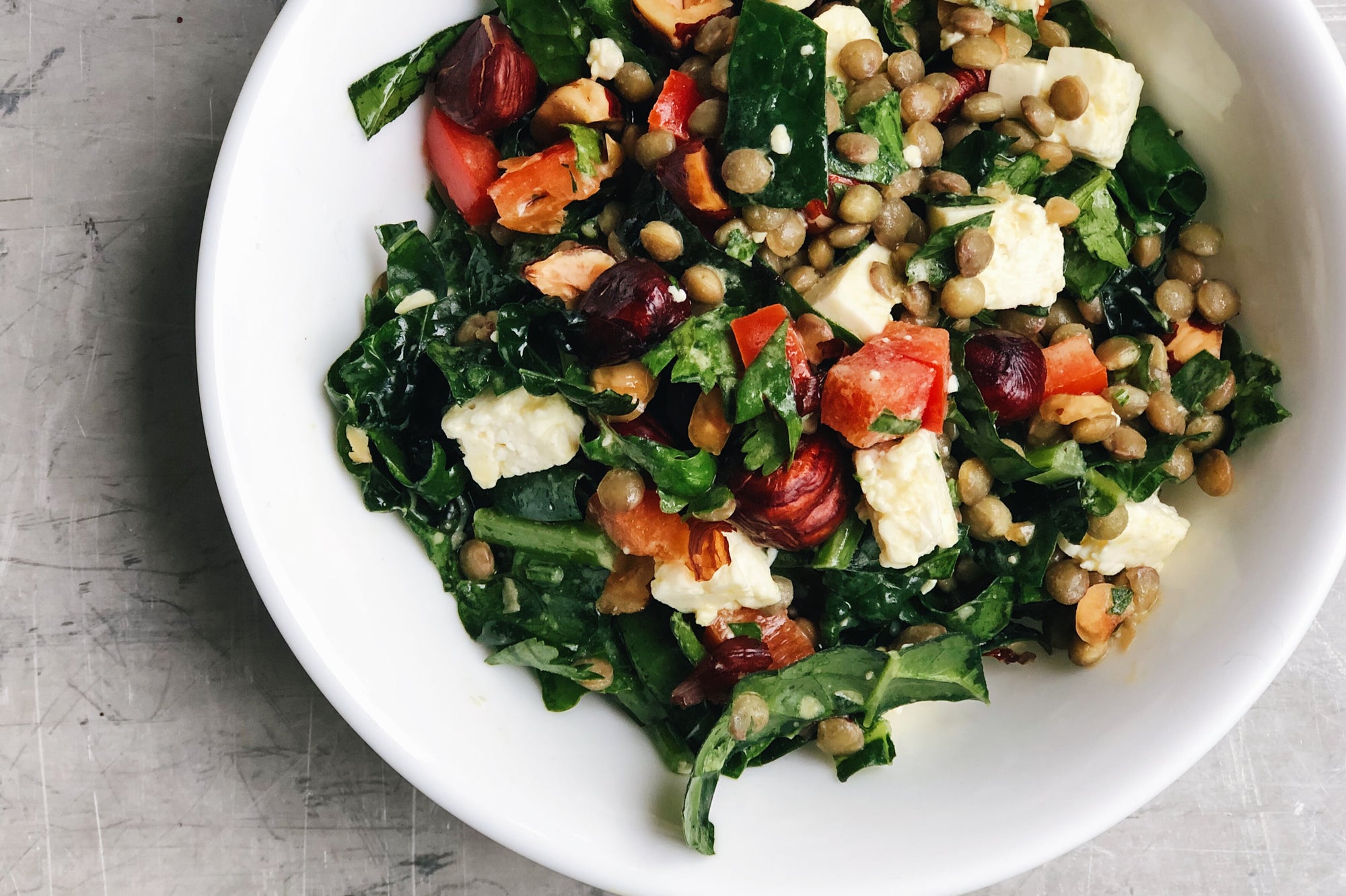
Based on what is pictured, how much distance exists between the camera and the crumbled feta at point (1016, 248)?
2312 mm

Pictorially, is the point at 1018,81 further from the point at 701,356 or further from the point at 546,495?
the point at 546,495

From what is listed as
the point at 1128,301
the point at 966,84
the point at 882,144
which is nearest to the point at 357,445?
the point at 882,144

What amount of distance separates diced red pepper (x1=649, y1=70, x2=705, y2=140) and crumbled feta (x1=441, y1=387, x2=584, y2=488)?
26.5 inches

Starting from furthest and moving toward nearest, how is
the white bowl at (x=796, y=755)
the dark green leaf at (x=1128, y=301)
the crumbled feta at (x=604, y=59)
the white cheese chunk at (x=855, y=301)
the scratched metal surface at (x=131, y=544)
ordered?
the scratched metal surface at (x=131, y=544)
the dark green leaf at (x=1128, y=301)
the crumbled feta at (x=604, y=59)
the white cheese chunk at (x=855, y=301)
the white bowl at (x=796, y=755)

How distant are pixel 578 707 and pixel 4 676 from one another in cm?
172

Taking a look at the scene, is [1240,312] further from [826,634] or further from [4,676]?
[4,676]

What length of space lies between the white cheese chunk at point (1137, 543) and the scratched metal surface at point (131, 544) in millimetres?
1769

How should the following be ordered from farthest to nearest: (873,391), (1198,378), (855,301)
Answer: (1198,378)
(855,301)
(873,391)

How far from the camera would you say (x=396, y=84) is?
2.37 metres

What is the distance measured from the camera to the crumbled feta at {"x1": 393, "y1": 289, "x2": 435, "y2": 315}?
7.97ft

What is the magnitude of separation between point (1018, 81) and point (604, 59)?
0.96m

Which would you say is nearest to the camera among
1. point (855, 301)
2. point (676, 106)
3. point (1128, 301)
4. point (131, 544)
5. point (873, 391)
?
point (873, 391)

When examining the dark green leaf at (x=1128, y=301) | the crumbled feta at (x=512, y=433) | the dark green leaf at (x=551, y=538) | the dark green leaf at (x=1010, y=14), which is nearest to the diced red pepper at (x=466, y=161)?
the crumbled feta at (x=512, y=433)

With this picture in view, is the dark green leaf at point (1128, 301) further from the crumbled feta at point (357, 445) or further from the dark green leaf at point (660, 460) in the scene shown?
the crumbled feta at point (357, 445)
